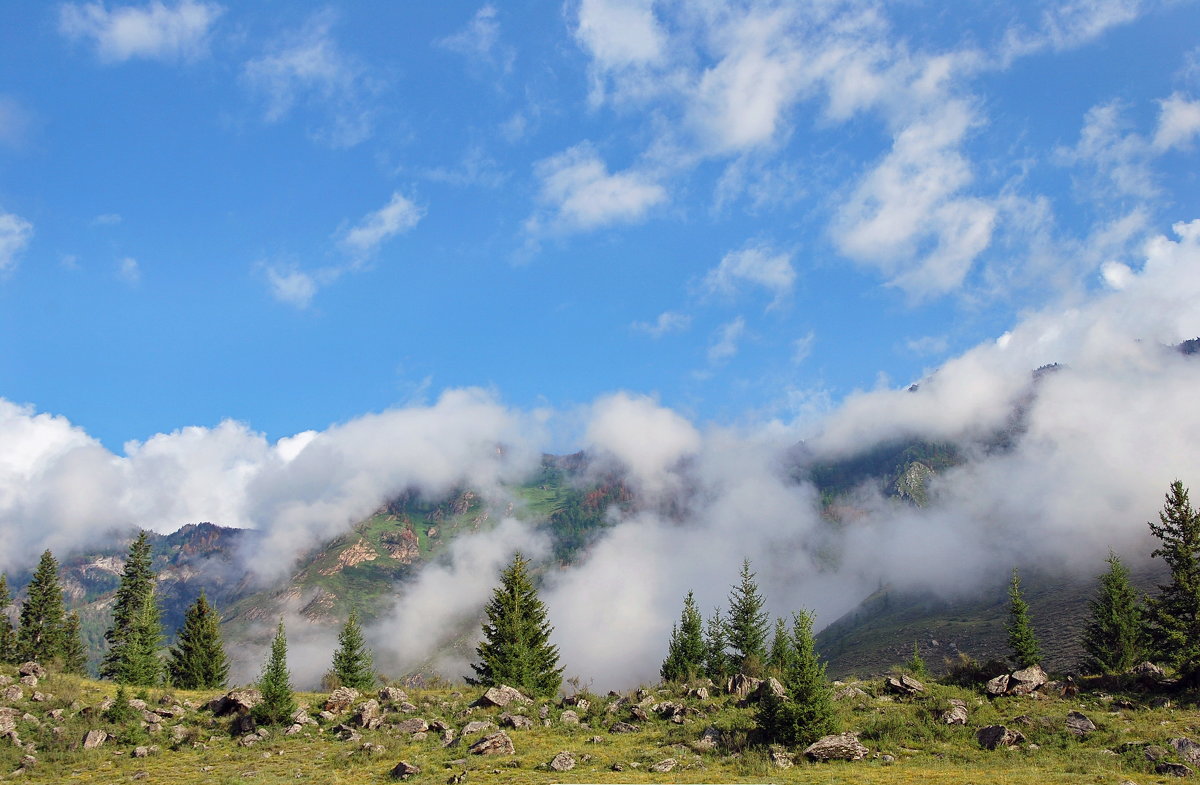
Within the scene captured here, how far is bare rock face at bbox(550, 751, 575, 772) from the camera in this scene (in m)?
39.8

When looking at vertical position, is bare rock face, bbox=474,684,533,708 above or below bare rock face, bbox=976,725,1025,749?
above

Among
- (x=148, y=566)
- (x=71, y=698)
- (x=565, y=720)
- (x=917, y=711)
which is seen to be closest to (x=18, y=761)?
(x=71, y=698)

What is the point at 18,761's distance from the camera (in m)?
42.9

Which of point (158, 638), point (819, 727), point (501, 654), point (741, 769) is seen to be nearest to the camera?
point (741, 769)

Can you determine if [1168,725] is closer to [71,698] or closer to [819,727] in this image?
[819,727]

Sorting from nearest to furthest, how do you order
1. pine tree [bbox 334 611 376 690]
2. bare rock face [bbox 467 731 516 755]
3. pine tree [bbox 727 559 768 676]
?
bare rock face [bbox 467 731 516 755] → pine tree [bbox 727 559 768 676] → pine tree [bbox 334 611 376 690]

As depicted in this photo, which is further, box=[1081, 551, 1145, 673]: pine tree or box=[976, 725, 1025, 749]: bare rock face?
box=[1081, 551, 1145, 673]: pine tree

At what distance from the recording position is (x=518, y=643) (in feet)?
224

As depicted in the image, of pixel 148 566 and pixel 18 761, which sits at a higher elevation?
pixel 148 566

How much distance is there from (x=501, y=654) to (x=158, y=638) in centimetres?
4793

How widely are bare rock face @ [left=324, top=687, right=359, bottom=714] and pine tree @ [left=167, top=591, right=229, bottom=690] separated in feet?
123

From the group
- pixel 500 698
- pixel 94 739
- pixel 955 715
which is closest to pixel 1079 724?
pixel 955 715

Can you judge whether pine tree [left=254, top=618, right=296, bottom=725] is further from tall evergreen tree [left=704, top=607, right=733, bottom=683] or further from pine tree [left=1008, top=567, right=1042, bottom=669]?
pine tree [left=1008, top=567, right=1042, bottom=669]

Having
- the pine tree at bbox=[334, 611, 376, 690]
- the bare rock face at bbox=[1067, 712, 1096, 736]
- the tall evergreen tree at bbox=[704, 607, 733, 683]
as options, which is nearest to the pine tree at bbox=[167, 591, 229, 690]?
the pine tree at bbox=[334, 611, 376, 690]
